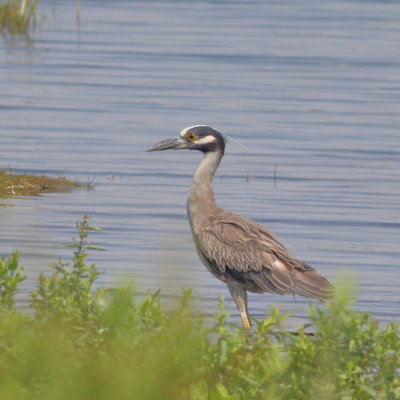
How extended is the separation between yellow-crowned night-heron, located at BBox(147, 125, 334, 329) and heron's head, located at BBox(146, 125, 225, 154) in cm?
A: 52

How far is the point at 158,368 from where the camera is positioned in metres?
4.32

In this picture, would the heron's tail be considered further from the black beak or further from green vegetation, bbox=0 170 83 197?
green vegetation, bbox=0 170 83 197

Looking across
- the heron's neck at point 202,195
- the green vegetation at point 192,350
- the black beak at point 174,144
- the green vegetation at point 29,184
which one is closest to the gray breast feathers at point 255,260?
the heron's neck at point 202,195

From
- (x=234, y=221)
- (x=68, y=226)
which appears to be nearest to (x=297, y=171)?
(x=68, y=226)

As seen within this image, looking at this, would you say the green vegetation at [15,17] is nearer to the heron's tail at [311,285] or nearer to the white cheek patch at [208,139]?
the white cheek patch at [208,139]

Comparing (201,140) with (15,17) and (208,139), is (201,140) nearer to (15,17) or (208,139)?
(208,139)

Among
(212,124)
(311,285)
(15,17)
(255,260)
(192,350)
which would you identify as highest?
(15,17)

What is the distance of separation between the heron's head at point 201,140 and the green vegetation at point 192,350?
4.34 meters

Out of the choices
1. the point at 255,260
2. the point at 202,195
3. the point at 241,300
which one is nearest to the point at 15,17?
the point at 202,195

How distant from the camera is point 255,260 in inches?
359

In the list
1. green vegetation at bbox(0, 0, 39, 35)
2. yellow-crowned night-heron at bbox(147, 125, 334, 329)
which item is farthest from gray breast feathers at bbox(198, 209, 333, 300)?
green vegetation at bbox(0, 0, 39, 35)

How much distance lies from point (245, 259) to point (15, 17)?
727 inches

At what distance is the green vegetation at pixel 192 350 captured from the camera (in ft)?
14.9

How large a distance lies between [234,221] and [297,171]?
667 cm
